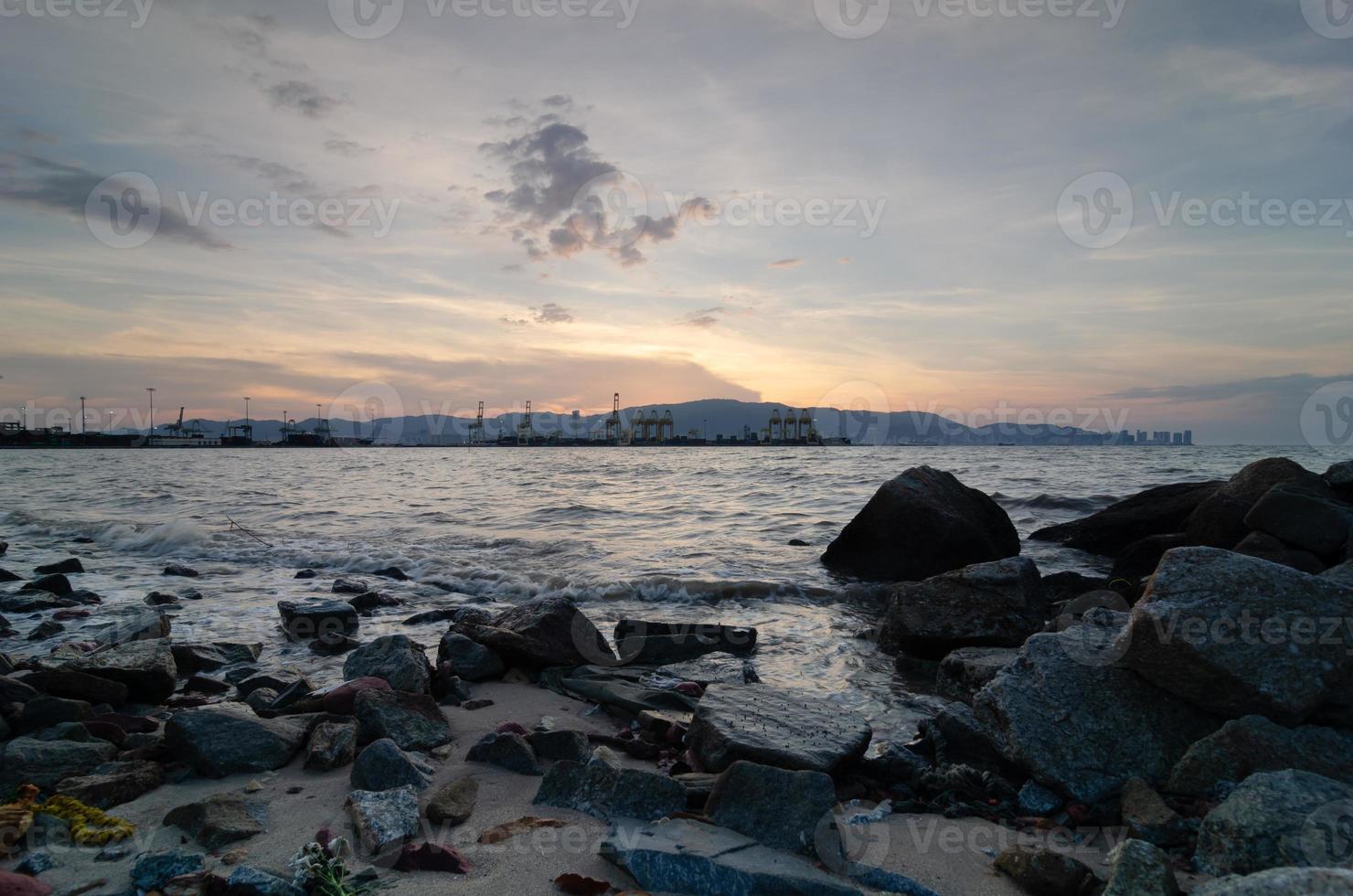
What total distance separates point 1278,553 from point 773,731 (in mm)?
7674

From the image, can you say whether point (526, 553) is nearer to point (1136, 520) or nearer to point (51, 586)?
point (51, 586)

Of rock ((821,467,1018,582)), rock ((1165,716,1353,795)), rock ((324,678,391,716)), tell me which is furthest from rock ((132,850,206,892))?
rock ((821,467,1018,582))

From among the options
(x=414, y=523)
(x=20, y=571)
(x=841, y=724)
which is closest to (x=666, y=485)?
(x=414, y=523)

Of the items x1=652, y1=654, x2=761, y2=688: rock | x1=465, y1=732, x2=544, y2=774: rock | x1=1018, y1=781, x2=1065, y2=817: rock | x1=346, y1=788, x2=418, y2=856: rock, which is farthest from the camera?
x1=652, y1=654, x2=761, y2=688: rock

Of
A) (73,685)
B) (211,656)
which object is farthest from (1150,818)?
(211,656)

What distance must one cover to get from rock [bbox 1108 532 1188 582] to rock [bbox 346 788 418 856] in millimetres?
10637

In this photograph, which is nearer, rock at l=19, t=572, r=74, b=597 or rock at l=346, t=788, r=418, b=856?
rock at l=346, t=788, r=418, b=856

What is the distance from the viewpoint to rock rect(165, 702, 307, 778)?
170 inches

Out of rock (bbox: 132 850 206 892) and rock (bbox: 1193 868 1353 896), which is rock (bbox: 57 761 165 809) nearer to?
rock (bbox: 132 850 206 892)

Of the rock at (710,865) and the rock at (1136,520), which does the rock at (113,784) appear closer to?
the rock at (710,865)

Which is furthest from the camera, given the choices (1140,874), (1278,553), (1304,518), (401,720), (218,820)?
(1304,518)

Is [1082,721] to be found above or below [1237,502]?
below

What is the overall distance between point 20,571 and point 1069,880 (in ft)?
51.9

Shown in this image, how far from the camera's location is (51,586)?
10648mm
